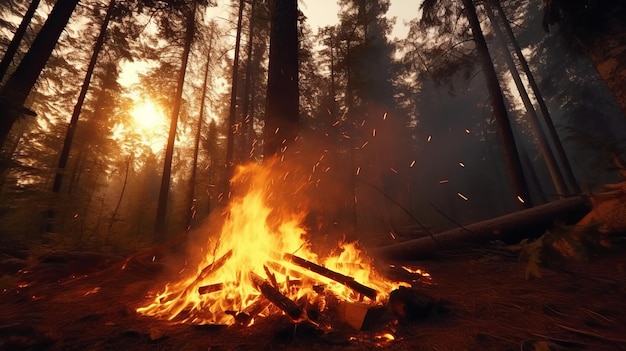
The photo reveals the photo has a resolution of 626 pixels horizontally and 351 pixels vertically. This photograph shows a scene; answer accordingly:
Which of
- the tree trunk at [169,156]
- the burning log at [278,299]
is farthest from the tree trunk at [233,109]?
the burning log at [278,299]

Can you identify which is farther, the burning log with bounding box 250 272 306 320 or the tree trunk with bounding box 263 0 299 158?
the tree trunk with bounding box 263 0 299 158

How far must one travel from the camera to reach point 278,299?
3.08 meters

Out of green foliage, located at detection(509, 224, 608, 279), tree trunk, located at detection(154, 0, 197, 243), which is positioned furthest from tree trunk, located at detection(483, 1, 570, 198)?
tree trunk, located at detection(154, 0, 197, 243)

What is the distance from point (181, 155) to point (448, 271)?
27.3 m

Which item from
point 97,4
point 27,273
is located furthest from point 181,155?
point 27,273

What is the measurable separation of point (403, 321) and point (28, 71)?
9.99 meters

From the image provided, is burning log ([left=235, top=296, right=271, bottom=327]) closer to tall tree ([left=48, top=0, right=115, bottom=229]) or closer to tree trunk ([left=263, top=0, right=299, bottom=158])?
tree trunk ([left=263, top=0, right=299, bottom=158])

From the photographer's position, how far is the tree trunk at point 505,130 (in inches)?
341

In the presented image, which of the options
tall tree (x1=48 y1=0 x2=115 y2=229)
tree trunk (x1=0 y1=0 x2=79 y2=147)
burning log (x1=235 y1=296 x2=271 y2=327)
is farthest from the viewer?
tall tree (x1=48 y1=0 x2=115 y2=229)

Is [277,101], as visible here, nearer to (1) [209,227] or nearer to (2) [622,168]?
(1) [209,227]

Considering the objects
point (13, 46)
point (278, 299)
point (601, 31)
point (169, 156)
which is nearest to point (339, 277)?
point (278, 299)

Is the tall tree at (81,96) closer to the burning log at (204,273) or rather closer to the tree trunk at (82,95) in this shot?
the tree trunk at (82,95)

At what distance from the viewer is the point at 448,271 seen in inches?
203

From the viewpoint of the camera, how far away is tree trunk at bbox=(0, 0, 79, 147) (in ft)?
19.9
